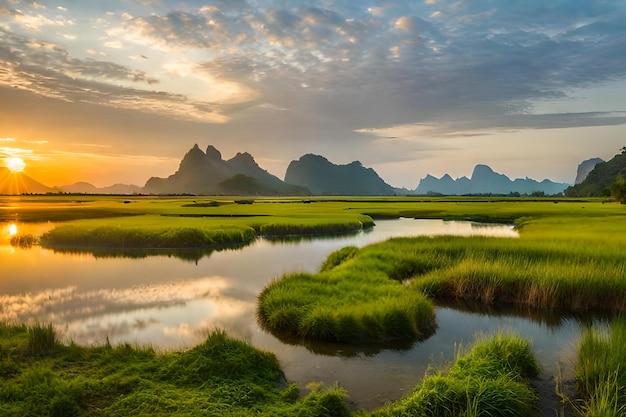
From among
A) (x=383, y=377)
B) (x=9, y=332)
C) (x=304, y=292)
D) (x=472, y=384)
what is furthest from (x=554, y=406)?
(x=9, y=332)

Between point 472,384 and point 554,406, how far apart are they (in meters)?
2.13

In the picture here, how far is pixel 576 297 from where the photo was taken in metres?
17.5

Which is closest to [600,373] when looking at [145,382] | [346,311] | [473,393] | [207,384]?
[473,393]

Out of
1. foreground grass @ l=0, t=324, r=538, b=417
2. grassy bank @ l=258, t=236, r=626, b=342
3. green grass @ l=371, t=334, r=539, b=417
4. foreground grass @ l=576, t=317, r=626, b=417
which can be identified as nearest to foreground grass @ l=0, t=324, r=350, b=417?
foreground grass @ l=0, t=324, r=538, b=417

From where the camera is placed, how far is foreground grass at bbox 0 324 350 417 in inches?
316

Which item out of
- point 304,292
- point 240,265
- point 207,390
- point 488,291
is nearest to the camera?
point 207,390

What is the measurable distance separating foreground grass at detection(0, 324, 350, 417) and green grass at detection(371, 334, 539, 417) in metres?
1.47

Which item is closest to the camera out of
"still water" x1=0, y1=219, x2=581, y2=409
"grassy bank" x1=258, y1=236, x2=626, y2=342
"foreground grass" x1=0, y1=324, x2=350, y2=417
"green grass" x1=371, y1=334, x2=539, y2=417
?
"foreground grass" x1=0, y1=324, x2=350, y2=417

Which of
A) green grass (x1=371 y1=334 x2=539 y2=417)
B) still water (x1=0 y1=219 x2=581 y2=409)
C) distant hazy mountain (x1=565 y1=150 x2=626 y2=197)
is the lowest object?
still water (x1=0 y1=219 x2=581 y2=409)

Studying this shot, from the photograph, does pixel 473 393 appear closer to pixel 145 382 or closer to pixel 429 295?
pixel 145 382

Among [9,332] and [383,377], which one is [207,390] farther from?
[9,332]

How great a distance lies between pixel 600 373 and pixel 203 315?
13.4 meters

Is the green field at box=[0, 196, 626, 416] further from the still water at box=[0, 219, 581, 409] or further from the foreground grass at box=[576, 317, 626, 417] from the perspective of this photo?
the still water at box=[0, 219, 581, 409]

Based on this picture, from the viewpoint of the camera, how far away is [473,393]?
8.64 m
